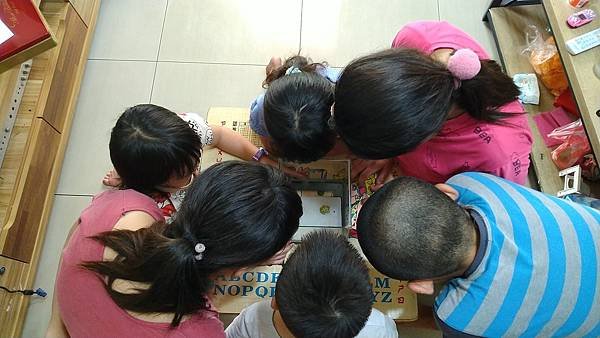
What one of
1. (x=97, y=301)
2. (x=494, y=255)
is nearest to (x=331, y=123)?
(x=494, y=255)

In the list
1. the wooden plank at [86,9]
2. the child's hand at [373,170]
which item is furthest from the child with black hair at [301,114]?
the wooden plank at [86,9]

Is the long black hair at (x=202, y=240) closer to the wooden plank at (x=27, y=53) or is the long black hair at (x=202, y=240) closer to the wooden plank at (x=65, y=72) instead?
the wooden plank at (x=27, y=53)

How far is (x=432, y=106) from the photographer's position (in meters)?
0.87

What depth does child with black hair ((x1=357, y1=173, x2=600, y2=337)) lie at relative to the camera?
32.2 inches

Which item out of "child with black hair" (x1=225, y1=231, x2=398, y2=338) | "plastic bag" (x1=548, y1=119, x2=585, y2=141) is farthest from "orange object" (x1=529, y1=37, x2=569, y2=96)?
"child with black hair" (x1=225, y1=231, x2=398, y2=338)

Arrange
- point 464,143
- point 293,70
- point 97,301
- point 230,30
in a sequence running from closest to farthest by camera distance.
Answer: point 97,301, point 464,143, point 293,70, point 230,30

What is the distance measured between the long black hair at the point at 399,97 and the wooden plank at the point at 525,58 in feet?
1.95

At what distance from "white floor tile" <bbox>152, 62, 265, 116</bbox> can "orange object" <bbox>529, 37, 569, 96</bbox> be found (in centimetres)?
99

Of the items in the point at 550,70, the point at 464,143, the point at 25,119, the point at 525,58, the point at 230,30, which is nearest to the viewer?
the point at 464,143

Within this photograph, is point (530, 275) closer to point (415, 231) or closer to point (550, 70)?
point (415, 231)

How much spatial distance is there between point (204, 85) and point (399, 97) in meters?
1.01

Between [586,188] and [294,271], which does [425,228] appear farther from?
[586,188]

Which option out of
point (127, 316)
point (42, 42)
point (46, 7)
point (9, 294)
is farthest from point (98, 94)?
point (127, 316)

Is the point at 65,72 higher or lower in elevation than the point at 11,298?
higher
